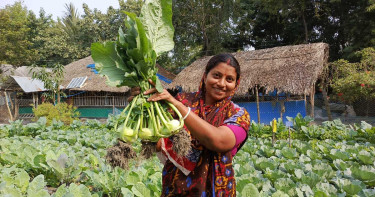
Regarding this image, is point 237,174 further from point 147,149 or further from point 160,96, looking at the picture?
point 160,96

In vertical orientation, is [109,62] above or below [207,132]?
above

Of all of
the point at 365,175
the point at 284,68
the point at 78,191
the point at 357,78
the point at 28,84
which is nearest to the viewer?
the point at 78,191

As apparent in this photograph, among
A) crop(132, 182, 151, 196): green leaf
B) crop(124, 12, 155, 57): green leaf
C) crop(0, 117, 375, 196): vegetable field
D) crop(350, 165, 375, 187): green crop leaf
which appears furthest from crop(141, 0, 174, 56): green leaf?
crop(350, 165, 375, 187): green crop leaf

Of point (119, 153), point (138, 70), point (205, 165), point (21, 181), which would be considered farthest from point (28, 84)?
point (205, 165)

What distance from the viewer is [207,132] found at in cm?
116

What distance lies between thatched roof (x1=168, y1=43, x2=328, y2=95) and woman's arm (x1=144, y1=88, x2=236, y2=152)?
9561 mm

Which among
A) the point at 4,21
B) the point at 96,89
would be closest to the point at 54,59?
the point at 4,21

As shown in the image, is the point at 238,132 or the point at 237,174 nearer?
the point at 238,132

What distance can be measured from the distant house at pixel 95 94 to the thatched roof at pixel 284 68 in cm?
496

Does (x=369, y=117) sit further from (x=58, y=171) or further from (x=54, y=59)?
(x=54, y=59)

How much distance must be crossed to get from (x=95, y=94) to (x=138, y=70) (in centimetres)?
1700

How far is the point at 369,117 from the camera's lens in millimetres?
13898

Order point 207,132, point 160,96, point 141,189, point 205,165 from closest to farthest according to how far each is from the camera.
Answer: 1. point 207,132
2. point 160,96
3. point 205,165
4. point 141,189

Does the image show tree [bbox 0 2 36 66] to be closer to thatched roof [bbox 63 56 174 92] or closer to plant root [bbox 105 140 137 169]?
thatched roof [bbox 63 56 174 92]
